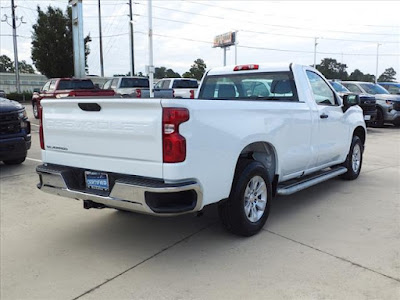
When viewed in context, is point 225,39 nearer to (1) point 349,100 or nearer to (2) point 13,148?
(2) point 13,148

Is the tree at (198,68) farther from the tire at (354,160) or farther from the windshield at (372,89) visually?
the tire at (354,160)

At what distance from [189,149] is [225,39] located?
6542 cm

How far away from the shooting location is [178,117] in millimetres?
3271

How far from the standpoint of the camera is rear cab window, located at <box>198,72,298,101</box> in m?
5.31

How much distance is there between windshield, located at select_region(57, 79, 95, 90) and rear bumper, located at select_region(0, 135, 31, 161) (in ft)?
33.0

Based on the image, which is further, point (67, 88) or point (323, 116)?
point (67, 88)

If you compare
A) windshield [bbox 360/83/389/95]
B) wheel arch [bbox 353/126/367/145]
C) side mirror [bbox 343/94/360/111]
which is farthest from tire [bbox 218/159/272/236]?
windshield [bbox 360/83/389/95]

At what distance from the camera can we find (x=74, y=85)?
17625 millimetres

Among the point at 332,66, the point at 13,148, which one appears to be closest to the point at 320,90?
the point at 13,148

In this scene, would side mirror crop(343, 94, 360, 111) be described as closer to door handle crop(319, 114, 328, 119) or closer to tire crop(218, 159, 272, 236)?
door handle crop(319, 114, 328, 119)

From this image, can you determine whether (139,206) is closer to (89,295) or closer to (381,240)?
(89,295)

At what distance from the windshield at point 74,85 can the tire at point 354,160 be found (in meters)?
13.6

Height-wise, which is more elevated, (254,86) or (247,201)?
(254,86)

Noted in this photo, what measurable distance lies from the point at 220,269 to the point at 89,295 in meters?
1.13
